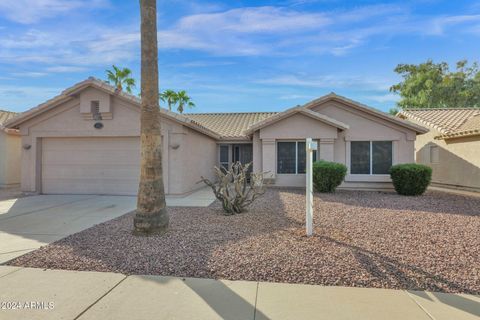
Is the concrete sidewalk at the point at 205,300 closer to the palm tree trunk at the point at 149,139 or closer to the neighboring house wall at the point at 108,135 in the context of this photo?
the palm tree trunk at the point at 149,139

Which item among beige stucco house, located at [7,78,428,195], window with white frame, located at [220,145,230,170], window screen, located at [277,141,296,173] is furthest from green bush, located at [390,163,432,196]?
window with white frame, located at [220,145,230,170]

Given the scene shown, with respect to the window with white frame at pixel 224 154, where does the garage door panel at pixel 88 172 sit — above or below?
below

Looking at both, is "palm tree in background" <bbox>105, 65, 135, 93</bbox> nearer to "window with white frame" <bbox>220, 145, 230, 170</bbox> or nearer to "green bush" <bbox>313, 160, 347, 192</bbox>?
"window with white frame" <bbox>220, 145, 230, 170</bbox>

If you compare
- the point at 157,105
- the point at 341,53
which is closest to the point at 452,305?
the point at 157,105

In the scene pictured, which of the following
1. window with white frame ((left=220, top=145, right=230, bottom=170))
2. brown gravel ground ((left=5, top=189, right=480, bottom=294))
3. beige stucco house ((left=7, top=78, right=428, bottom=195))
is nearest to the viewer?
brown gravel ground ((left=5, top=189, right=480, bottom=294))

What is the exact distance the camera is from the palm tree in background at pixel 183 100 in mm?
28828

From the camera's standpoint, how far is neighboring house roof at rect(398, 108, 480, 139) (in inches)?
610

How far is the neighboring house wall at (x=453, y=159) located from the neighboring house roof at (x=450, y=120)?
50 centimetres

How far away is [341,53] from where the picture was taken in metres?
15.9

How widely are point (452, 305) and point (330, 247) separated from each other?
2.07 metres

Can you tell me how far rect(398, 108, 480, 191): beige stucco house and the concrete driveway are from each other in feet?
55.8

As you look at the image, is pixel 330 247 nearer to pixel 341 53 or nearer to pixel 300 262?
pixel 300 262

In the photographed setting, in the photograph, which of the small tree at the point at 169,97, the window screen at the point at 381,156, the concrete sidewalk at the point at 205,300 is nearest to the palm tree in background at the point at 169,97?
the small tree at the point at 169,97

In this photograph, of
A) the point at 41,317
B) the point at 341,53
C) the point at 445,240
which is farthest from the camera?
the point at 341,53
